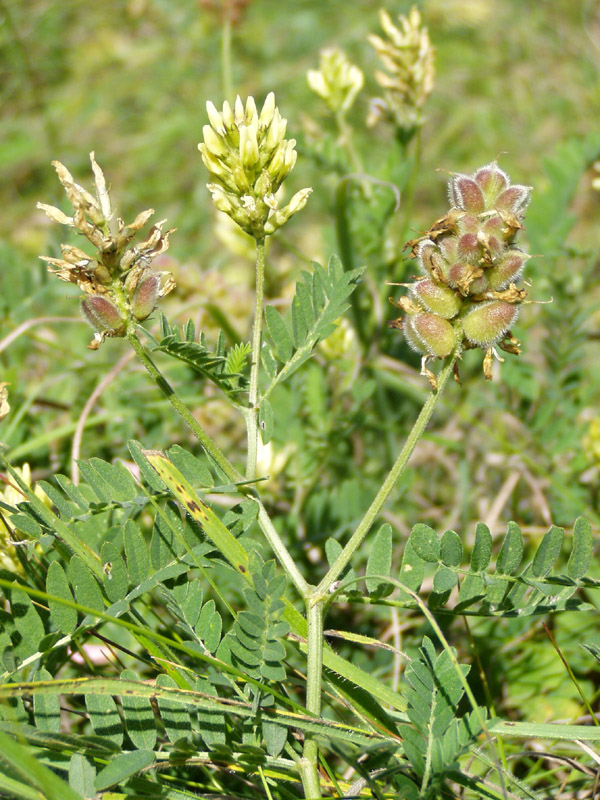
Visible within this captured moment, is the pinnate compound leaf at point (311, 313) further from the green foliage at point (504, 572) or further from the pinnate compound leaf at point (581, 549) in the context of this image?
the pinnate compound leaf at point (581, 549)

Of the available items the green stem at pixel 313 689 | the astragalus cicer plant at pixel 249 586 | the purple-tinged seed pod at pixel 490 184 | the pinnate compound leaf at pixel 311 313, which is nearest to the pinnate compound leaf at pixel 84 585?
the astragalus cicer plant at pixel 249 586

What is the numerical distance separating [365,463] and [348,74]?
1.32 m

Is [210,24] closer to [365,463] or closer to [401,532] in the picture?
[365,463]

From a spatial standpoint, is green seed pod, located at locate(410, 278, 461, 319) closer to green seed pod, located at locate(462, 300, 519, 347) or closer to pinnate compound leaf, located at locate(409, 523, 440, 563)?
green seed pod, located at locate(462, 300, 519, 347)

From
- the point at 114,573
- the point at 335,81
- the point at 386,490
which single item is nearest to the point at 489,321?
the point at 386,490

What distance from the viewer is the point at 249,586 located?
134cm

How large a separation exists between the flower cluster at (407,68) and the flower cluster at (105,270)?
137cm

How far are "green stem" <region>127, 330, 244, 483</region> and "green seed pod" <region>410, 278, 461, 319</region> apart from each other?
17.7 inches

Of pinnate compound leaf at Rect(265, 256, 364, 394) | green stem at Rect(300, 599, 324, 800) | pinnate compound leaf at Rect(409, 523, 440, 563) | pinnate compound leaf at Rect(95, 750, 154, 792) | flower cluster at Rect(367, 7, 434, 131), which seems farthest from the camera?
flower cluster at Rect(367, 7, 434, 131)

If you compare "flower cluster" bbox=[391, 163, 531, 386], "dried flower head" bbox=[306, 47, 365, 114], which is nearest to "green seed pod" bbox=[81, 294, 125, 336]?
"flower cluster" bbox=[391, 163, 531, 386]

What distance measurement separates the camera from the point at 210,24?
186 inches

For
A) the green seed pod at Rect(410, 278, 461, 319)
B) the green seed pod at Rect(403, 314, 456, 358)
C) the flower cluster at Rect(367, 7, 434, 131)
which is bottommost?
the green seed pod at Rect(403, 314, 456, 358)

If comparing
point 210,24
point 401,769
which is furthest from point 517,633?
point 210,24

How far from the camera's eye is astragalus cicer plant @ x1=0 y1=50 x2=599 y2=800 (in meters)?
1.21
